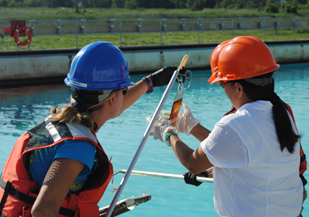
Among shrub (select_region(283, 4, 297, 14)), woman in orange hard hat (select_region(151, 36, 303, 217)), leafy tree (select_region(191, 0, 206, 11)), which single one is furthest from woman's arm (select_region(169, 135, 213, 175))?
leafy tree (select_region(191, 0, 206, 11))

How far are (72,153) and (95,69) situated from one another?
0.48 metres

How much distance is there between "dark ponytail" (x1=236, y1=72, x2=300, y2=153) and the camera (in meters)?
1.61

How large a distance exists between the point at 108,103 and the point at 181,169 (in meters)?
4.04

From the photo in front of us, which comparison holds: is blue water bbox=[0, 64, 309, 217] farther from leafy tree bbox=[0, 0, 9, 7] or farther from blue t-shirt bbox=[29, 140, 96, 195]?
leafy tree bbox=[0, 0, 9, 7]

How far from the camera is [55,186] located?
54.0 inches

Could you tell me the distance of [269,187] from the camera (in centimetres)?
163

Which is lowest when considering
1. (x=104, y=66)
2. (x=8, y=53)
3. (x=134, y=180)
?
(x=134, y=180)

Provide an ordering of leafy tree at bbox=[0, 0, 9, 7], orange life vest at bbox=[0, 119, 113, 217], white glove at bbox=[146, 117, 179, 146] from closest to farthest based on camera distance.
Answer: orange life vest at bbox=[0, 119, 113, 217]
white glove at bbox=[146, 117, 179, 146]
leafy tree at bbox=[0, 0, 9, 7]

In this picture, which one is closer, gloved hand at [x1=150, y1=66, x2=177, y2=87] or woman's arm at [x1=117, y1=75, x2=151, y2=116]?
woman's arm at [x1=117, y1=75, x2=151, y2=116]

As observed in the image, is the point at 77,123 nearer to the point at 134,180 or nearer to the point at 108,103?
the point at 108,103

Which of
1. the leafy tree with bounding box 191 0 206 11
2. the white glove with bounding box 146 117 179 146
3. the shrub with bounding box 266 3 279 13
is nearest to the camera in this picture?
the white glove with bounding box 146 117 179 146

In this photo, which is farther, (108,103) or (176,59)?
(176,59)

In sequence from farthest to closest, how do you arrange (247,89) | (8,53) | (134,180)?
(8,53) → (134,180) → (247,89)

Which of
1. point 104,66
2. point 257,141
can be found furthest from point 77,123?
point 257,141
